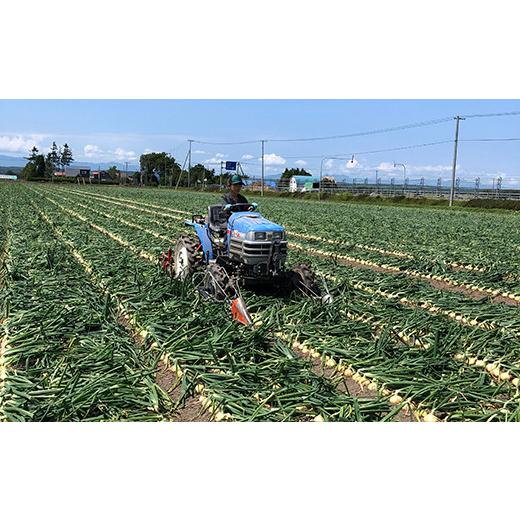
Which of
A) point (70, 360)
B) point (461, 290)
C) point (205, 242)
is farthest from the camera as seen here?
point (461, 290)

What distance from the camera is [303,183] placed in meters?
72.4

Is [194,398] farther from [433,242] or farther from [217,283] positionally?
[433,242]

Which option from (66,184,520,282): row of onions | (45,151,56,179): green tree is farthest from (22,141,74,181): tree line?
(66,184,520,282): row of onions

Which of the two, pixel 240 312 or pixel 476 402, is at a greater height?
pixel 240 312

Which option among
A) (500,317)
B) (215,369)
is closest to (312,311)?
(215,369)

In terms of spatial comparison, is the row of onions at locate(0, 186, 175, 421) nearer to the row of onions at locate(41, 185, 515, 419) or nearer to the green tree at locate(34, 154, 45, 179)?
the row of onions at locate(41, 185, 515, 419)

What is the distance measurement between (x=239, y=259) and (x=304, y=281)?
3.10ft

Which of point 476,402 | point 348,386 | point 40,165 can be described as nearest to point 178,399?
point 348,386

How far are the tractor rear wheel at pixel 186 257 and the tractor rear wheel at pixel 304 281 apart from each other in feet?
5.00

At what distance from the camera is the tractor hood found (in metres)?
7.25

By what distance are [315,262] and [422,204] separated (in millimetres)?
36151

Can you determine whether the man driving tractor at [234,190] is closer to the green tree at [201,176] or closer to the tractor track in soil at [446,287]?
the tractor track in soil at [446,287]

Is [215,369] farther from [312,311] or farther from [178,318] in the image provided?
[312,311]

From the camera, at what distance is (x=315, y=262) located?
1110 centimetres
